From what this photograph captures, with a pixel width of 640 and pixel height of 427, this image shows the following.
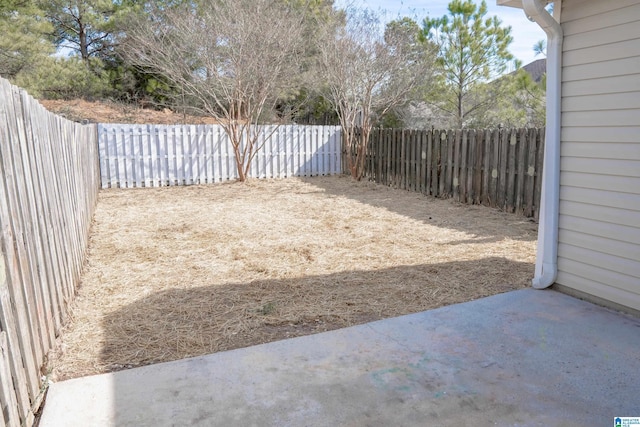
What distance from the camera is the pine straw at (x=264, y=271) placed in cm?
310

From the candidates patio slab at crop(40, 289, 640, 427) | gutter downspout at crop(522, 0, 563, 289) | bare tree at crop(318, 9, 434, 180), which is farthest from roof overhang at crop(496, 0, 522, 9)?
bare tree at crop(318, 9, 434, 180)

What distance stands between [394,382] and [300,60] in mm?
12248

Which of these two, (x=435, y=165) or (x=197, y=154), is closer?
(x=435, y=165)

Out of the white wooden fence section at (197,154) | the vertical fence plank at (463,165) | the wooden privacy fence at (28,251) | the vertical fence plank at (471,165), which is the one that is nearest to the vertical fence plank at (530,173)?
the vertical fence plank at (471,165)

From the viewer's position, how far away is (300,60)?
13.4 m

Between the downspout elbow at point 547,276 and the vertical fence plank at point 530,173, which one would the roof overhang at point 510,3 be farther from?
the vertical fence plank at point 530,173

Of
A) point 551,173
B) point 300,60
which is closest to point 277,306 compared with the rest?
point 551,173

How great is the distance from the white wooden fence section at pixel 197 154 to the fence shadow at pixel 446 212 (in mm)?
1974

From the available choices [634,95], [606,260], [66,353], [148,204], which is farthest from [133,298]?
[148,204]

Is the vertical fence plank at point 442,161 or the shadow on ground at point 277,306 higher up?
the vertical fence plank at point 442,161

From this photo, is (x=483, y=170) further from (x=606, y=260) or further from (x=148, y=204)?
(x=148, y=204)

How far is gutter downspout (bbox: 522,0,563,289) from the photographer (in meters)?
3.67

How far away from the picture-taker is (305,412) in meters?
2.18

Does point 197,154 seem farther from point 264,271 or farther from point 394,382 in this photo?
point 394,382
